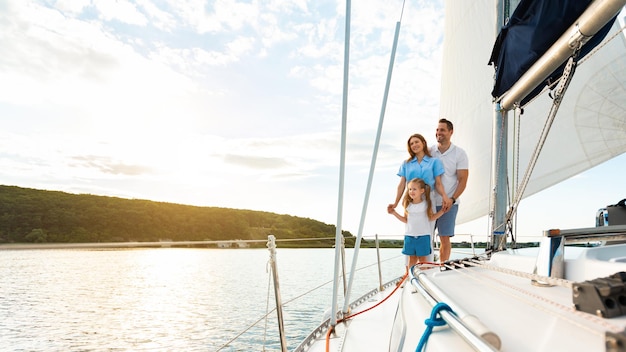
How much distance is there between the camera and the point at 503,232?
7.41ft

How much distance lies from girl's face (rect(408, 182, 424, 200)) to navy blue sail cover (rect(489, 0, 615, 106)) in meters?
0.79

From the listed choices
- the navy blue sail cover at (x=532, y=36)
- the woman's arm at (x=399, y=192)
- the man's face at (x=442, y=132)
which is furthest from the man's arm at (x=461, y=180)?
the navy blue sail cover at (x=532, y=36)

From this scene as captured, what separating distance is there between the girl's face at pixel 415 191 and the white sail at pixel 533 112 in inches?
33.1

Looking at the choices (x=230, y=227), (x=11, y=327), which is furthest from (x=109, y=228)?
(x=230, y=227)

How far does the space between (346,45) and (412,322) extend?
1230 millimetres

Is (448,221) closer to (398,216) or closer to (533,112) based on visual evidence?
(398,216)

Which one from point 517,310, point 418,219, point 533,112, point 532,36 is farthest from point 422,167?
point 517,310

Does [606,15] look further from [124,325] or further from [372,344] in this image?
[124,325]

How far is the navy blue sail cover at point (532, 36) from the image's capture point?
1.55 m

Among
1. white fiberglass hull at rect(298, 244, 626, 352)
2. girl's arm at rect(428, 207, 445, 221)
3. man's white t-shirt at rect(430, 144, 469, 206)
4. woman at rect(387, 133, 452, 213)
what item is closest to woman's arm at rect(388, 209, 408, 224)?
woman at rect(387, 133, 452, 213)

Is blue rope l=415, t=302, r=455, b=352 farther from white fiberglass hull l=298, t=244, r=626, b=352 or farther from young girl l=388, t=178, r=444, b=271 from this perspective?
young girl l=388, t=178, r=444, b=271

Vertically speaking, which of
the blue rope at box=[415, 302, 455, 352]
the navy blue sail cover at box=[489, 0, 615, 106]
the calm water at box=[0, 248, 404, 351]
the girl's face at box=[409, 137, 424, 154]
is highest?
the navy blue sail cover at box=[489, 0, 615, 106]

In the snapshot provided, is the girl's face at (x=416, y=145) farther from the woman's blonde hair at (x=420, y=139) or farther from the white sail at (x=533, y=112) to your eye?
the white sail at (x=533, y=112)

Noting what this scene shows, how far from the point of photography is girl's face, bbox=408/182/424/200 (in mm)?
2686
